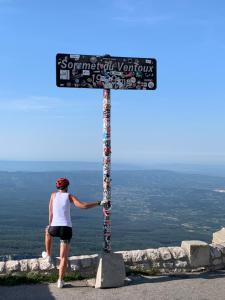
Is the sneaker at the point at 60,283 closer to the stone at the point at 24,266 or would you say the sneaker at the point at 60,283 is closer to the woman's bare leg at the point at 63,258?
the woman's bare leg at the point at 63,258

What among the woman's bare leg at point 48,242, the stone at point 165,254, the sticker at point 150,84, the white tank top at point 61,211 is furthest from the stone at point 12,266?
the sticker at point 150,84

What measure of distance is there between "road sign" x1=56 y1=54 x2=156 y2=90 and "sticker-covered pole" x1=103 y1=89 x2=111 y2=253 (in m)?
0.26

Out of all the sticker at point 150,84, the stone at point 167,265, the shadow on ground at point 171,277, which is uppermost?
the sticker at point 150,84

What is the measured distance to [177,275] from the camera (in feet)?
29.8

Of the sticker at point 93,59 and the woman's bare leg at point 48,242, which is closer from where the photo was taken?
the woman's bare leg at point 48,242

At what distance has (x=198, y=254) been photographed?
949cm

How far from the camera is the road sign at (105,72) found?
8555mm

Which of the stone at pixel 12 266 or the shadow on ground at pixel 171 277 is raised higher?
the stone at pixel 12 266

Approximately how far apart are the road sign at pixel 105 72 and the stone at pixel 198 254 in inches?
124

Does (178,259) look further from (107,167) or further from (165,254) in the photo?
(107,167)

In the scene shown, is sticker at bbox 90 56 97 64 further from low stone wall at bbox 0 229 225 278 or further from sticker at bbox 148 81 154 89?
low stone wall at bbox 0 229 225 278

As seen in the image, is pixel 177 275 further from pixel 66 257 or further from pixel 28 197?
pixel 28 197

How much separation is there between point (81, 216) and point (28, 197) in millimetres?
51175

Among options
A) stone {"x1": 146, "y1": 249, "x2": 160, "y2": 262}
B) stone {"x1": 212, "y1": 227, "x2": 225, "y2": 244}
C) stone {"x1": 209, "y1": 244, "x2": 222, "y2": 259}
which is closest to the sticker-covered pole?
stone {"x1": 146, "y1": 249, "x2": 160, "y2": 262}
